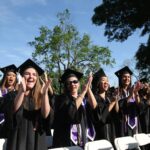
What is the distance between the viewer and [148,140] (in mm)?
5691

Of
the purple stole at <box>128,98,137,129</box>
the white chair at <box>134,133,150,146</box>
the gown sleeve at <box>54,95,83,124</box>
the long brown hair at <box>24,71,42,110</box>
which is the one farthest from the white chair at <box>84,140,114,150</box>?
the purple stole at <box>128,98,137,129</box>

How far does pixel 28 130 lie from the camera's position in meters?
4.41

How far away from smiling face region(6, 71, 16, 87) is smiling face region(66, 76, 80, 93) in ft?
4.18

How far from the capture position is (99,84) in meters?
6.33

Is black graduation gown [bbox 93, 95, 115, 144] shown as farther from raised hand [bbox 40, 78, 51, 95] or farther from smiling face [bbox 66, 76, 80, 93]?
raised hand [bbox 40, 78, 51, 95]

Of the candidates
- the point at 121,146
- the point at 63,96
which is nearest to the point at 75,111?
the point at 63,96

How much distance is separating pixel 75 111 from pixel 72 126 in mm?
327

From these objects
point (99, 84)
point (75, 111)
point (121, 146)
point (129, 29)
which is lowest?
point (121, 146)

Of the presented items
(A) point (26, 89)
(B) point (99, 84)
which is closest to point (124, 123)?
(B) point (99, 84)

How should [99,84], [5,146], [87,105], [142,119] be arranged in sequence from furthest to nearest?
[142,119] < [99,84] < [87,105] < [5,146]

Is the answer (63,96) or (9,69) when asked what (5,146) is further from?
(9,69)

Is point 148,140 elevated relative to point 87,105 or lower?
lower

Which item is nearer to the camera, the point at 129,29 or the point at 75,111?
the point at 75,111

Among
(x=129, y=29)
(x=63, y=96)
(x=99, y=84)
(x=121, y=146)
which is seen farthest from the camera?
(x=129, y=29)
